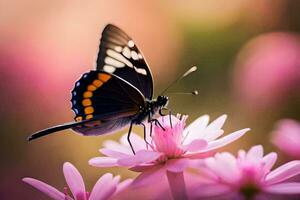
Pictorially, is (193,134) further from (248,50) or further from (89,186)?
(248,50)

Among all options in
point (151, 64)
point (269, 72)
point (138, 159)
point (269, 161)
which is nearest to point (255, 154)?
point (269, 161)

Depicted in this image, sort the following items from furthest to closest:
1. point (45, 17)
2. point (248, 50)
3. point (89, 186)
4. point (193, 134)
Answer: point (45, 17), point (248, 50), point (89, 186), point (193, 134)

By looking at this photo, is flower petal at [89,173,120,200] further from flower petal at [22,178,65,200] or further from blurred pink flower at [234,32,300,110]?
blurred pink flower at [234,32,300,110]

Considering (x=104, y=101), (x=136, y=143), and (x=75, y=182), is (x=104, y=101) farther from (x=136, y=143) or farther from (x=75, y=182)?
(x=75, y=182)

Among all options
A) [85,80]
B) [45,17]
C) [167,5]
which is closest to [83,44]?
[45,17]

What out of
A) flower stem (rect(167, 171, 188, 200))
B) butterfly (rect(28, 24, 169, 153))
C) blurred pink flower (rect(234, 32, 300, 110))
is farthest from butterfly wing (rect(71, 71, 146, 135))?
blurred pink flower (rect(234, 32, 300, 110))
